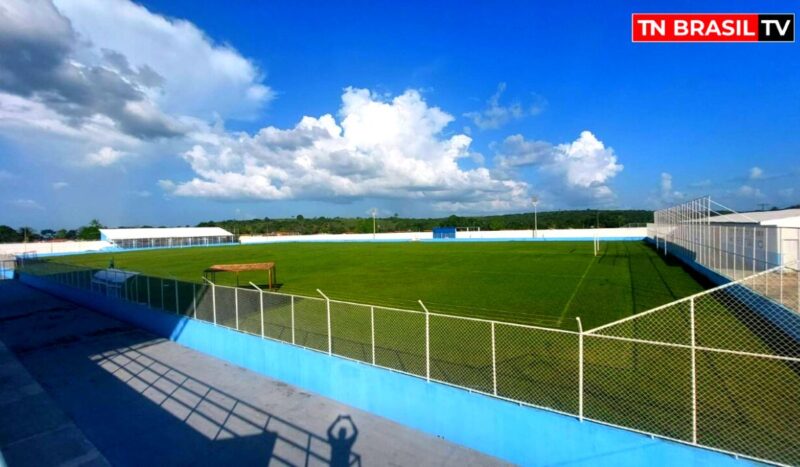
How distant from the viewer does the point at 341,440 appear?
8133 mm

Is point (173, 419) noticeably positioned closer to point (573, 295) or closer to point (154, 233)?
point (573, 295)

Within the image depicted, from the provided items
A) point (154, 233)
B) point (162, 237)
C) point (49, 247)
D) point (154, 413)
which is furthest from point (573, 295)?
point (154, 233)

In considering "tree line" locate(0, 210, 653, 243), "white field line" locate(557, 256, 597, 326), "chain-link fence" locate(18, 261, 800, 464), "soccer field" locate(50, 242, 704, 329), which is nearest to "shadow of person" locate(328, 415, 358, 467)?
"chain-link fence" locate(18, 261, 800, 464)

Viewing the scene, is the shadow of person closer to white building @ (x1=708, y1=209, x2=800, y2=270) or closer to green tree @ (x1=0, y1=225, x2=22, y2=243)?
white building @ (x1=708, y1=209, x2=800, y2=270)

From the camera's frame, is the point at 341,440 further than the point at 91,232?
No

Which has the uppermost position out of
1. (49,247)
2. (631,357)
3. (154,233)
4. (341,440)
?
(154,233)

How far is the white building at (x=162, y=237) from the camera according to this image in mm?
76750

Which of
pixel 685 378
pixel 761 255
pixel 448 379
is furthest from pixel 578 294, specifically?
pixel 448 379

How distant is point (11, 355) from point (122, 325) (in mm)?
→ 4049

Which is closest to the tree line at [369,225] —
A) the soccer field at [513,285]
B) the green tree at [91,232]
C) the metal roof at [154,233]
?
the green tree at [91,232]

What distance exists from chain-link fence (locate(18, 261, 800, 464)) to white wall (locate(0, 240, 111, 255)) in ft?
234

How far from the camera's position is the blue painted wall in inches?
246

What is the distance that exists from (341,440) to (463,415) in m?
2.42

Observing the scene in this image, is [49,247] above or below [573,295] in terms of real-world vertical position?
above
